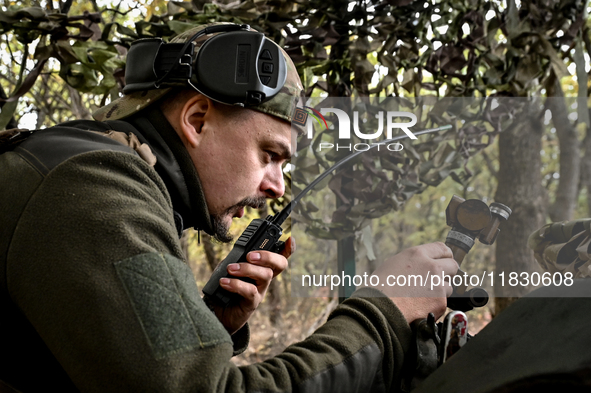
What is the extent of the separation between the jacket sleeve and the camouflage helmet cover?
0.41 meters

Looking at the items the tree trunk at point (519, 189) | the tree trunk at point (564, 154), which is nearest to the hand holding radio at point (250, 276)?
the tree trunk at point (519, 189)

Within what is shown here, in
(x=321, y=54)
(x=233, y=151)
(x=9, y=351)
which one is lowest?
(x=9, y=351)

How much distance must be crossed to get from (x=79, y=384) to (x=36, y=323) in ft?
0.38

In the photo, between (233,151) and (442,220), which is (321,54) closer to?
(233,151)

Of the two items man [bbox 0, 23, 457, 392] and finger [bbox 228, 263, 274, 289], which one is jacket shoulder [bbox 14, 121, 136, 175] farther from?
finger [bbox 228, 263, 274, 289]

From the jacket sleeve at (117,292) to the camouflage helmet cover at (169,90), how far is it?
0.41m

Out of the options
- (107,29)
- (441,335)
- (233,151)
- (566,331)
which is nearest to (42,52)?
(107,29)

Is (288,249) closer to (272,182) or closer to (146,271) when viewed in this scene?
(272,182)

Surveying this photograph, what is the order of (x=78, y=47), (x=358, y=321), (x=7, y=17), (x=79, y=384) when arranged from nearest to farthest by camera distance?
(x=79, y=384) < (x=358, y=321) < (x=7, y=17) < (x=78, y=47)

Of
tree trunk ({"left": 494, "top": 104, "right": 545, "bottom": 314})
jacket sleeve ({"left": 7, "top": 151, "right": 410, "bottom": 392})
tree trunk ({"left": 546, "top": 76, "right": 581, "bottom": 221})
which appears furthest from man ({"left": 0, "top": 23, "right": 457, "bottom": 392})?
tree trunk ({"left": 546, "top": 76, "right": 581, "bottom": 221})

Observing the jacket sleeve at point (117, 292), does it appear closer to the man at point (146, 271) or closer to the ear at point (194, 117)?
the man at point (146, 271)

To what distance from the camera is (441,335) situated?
974 millimetres

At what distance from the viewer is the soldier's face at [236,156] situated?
1.24 meters

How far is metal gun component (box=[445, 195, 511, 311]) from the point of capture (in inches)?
42.2
